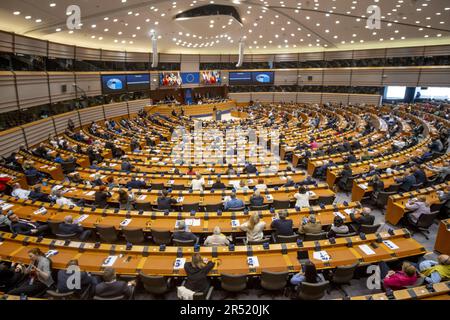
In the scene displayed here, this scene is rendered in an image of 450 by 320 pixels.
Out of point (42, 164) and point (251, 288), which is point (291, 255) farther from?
point (42, 164)

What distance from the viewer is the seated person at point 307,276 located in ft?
17.1

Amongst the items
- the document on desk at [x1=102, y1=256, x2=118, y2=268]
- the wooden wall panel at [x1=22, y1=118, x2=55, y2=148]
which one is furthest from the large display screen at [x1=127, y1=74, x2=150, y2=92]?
the document on desk at [x1=102, y1=256, x2=118, y2=268]

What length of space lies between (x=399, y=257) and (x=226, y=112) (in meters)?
33.7

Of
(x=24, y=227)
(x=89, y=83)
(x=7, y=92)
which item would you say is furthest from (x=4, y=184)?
(x=89, y=83)

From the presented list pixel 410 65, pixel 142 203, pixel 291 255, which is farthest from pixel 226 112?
pixel 291 255

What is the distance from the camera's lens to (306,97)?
39.0 m

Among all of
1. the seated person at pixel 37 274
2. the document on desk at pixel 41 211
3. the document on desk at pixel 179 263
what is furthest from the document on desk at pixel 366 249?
the document on desk at pixel 41 211

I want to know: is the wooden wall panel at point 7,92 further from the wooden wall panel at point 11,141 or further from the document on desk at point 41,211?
the document on desk at point 41,211

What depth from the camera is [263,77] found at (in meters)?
40.3

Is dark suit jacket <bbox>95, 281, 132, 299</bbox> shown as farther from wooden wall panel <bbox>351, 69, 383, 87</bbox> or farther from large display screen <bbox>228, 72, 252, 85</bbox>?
large display screen <bbox>228, 72, 252, 85</bbox>

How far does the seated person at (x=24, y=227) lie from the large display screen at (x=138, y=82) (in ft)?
84.4

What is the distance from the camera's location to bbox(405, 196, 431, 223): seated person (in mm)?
8062

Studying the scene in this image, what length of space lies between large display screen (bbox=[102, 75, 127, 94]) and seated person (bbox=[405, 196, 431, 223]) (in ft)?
89.9

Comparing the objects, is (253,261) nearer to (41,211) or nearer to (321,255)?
(321,255)
